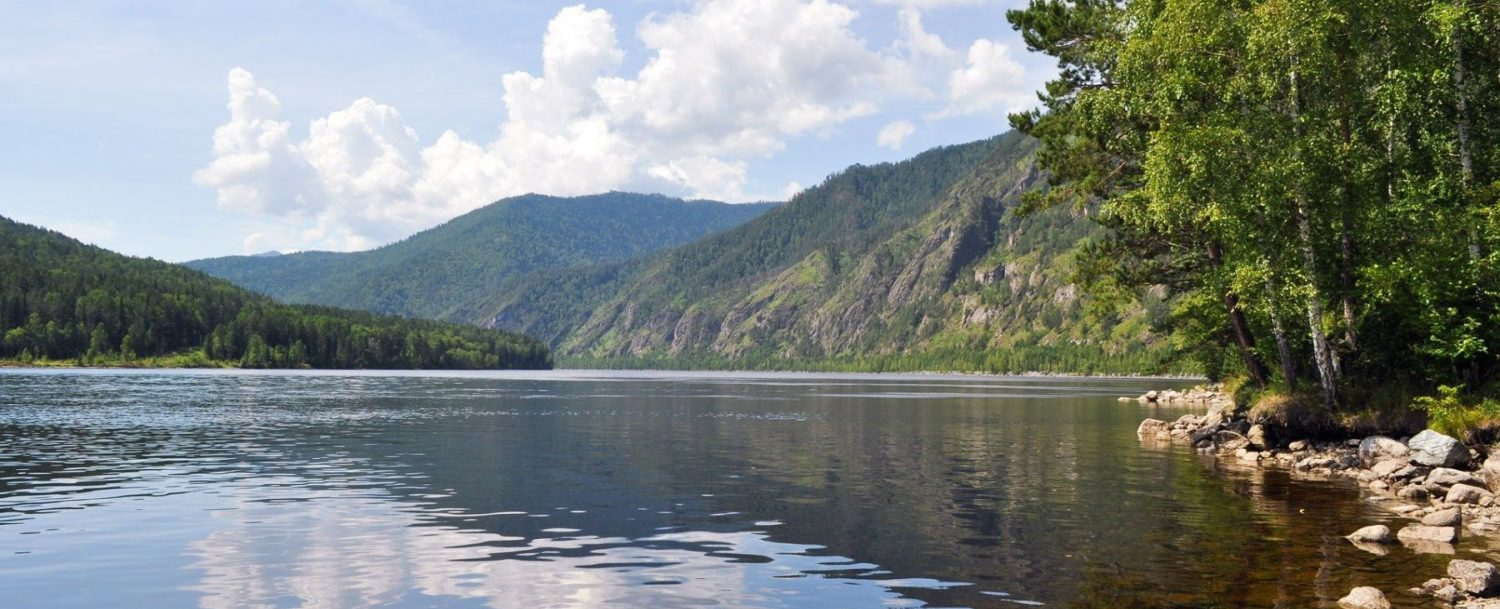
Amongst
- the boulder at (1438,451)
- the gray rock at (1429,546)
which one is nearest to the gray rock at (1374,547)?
the gray rock at (1429,546)

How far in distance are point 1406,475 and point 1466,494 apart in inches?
219

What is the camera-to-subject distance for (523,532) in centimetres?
2772

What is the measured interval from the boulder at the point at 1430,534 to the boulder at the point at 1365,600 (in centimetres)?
786

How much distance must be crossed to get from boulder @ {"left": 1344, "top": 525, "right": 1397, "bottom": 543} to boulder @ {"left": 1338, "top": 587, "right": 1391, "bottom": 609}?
23.1 ft

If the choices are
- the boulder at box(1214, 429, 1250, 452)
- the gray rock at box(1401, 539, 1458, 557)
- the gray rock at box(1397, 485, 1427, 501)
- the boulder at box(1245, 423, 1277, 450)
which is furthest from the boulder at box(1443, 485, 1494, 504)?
the boulder at box(1214, 429, 1250, 452)

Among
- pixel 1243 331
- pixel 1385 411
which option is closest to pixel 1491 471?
pixel 1385 411

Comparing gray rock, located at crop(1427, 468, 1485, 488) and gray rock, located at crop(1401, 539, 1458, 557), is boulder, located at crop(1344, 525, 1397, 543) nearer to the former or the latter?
gray rock, located at crop(1401, 539, 1458, 557)

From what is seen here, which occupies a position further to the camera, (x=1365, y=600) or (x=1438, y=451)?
(x=1438, y=451)

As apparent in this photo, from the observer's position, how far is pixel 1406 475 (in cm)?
3669

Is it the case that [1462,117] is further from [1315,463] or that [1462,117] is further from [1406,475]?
[1315,463]

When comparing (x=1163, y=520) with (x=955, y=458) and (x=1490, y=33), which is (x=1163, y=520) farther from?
(x=1490, y=33)

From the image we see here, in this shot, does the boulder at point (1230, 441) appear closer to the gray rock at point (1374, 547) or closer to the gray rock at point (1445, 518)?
the gray rock at point (1445, 518)

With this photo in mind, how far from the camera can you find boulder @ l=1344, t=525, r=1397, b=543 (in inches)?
1010

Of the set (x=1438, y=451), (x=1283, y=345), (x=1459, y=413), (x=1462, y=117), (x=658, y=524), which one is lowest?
(x=658, y=524)
